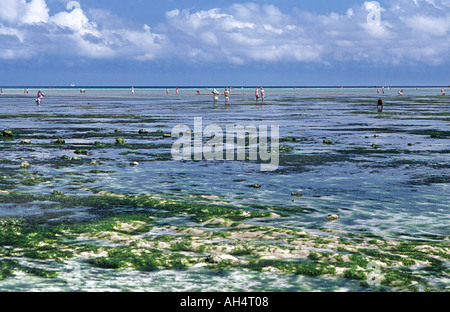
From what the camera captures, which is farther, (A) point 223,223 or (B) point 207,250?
(A) point 223,223

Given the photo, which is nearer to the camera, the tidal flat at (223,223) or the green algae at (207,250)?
the tidal flat at (223,223)

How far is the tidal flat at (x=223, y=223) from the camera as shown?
1098 centimetres

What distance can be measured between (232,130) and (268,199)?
23904 millimetres

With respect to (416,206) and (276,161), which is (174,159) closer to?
(276,161)

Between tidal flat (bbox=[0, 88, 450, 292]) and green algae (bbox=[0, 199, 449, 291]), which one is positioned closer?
tidal flat (bbox=[0, 88, 450, 292])

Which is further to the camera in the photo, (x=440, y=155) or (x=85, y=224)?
(x=440, y=155)

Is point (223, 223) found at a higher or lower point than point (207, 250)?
higher

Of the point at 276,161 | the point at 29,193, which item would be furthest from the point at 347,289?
the point at 276,161

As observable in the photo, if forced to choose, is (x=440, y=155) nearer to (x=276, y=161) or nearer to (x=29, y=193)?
(x=276, y=161)

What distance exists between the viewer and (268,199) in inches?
699

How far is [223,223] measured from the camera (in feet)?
48.9

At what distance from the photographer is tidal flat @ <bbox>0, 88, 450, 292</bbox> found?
36.0ft
